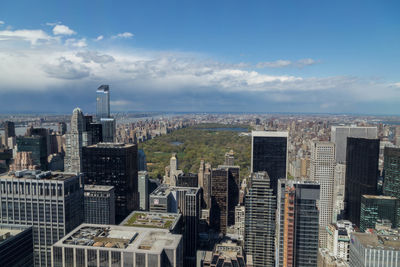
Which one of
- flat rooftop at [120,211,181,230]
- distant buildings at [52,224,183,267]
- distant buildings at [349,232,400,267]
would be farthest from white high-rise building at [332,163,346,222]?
distant buildings at [52,224,183,267]

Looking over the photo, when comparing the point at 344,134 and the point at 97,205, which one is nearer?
the point at 97,205

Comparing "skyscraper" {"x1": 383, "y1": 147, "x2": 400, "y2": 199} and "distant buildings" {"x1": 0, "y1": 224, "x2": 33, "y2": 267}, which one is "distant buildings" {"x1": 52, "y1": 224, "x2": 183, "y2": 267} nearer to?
"distant buildings" {"x1": 0, "y1": 224, "x2": 33, "y2": 267}

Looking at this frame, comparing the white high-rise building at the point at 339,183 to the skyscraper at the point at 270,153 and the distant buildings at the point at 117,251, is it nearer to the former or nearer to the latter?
the skyscraper at the point at 270,153

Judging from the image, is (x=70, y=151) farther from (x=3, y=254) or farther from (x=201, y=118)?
(x=201, y=118)

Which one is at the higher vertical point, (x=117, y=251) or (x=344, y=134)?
(x=344, y=134)

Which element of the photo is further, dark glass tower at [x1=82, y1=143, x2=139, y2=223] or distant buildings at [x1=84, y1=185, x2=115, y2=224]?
dark glass tower at [x1=82, y1=143, x2=139, y2=223]

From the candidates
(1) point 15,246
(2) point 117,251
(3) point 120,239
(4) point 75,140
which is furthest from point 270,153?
(1) point 15,246

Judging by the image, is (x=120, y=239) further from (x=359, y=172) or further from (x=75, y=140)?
(x=359, y=172)
